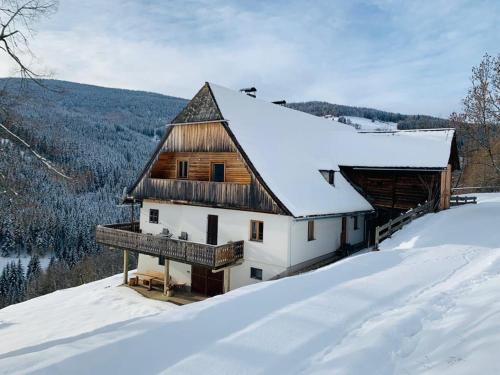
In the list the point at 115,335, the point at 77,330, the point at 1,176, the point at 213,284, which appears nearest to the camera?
the point at 115,335

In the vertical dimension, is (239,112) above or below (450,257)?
above

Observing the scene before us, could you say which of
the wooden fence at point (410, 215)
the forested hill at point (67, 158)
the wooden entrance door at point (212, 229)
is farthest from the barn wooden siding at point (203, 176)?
the wooden fence at point (410, 215)

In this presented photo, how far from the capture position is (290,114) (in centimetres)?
2373

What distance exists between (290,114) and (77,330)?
1704 centimetres

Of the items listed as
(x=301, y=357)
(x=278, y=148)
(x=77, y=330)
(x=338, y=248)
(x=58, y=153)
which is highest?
(x=278, y=148)

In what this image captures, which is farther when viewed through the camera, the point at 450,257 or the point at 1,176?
the point at 450,257

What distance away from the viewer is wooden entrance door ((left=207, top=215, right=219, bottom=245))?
18953 millimetres

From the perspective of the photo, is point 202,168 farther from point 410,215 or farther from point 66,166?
point 66,166

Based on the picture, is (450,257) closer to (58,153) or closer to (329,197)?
(329,197)

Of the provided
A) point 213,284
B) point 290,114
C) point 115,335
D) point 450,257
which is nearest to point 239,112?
point 290,114

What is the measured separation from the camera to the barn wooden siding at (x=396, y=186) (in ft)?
69.6

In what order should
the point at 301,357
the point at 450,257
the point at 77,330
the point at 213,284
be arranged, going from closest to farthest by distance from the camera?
the point at 301,357 → the point at 450,257 → the point at 77,330 → the point at 213,284

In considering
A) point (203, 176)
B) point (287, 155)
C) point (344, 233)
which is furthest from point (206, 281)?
point (344, 233)

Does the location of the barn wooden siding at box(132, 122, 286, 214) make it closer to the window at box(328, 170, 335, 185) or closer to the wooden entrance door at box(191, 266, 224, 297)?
the wooden entrance door at box(191, 266, 224, 297)
